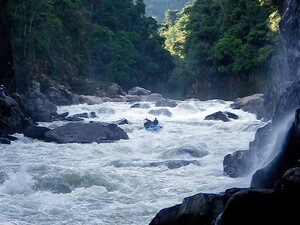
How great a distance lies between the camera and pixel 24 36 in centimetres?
2591

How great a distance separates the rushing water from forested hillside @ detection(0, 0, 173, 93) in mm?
9904

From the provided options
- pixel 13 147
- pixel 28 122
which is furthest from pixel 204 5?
pixel 13 147

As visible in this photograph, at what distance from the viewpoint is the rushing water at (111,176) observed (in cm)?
842

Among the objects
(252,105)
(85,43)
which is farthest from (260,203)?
(85,43)

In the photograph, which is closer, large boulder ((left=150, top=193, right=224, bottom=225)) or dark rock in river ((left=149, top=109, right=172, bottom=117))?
large boulder ((left=150, top=193, right=224, bottom=225))

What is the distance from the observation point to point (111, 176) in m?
10.9

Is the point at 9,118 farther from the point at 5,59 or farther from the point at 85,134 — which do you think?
the point at 5,59

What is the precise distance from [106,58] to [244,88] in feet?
50.9

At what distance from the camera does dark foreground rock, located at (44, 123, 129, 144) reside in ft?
51.2

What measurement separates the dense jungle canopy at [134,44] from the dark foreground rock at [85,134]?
24.9ft

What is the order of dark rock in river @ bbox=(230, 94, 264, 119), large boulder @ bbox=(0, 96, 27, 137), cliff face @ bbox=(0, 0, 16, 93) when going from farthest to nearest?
dark rock in river @ bbox=(230, 94, 264, 119) < cliff face @ bbox=(0, 0, 16, 93) < large boulder @ bbox=(0, 96, 27, 137)

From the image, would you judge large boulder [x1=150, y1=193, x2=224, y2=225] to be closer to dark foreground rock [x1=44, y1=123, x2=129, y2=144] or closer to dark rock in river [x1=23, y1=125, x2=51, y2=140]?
dark foreground rock [x1=44, y1=123, x2=129, y2=144]

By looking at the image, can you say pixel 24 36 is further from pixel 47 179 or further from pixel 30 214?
pixel 30 214

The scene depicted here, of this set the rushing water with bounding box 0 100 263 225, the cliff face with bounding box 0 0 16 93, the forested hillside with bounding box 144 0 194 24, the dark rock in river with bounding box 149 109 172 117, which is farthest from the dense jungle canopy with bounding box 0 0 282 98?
the forested hillside with bounding box 144 0 194 24
